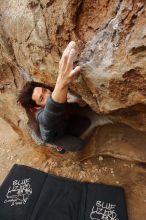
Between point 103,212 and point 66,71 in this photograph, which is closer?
point 66,71

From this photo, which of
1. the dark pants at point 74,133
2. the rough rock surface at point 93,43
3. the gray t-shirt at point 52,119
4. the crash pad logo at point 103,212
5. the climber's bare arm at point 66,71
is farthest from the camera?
the dark pants at point 74,133

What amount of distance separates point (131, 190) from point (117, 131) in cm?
45

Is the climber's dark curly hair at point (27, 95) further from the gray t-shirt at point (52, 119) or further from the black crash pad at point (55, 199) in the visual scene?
the black crash pad at point (55, 199)

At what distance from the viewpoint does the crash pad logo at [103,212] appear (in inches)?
67.9

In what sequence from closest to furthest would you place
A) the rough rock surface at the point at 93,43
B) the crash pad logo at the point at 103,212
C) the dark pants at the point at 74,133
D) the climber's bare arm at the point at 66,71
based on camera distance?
the rough rock surface at the point at 93,43
the climber's bare arm at the point at 66,71
the crash pad logo at the point at 103,212
the dark pants at the point at 74,133

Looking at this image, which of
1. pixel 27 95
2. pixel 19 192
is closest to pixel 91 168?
pixel 19 192

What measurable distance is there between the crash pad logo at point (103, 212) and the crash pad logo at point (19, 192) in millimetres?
510

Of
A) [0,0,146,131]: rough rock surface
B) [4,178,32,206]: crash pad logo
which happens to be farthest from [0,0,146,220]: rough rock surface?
[4,178,32,206]: crash pad logo

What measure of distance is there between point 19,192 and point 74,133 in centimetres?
61

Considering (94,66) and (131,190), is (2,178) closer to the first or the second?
(131,190)

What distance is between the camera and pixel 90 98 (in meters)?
1.35

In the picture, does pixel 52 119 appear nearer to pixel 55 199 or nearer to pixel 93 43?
pixel 93 43

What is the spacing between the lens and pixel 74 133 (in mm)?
1964

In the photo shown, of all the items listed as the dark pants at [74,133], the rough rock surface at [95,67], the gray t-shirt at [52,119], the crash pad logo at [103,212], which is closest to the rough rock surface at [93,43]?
the rough rock surface at [95,67]
